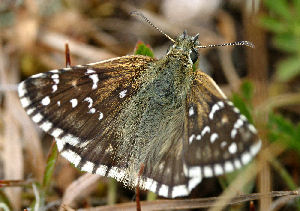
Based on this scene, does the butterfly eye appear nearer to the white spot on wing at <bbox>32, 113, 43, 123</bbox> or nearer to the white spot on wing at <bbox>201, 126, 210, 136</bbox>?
the white spot on wing at <bbox>201, 126, 210, 136</bbox>

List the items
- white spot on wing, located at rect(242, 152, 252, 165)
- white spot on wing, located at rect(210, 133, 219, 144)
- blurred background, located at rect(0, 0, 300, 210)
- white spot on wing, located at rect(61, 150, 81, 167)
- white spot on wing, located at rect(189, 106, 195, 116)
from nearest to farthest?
1. white spot on wing, located at rect(242, 152, 252, 165)
2. white spot on wing, located at rect(210, 133, 219, 144)
3. white spot on wing, located at rect(189, 106, 195, 116)
4. white spot on wing, located at rect(61, 150, 81, 167)
5. blurred background, located at rect(0, 0, 300, 210)

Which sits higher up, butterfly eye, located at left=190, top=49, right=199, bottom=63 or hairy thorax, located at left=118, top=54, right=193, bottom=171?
butterfly eye, located at left=190, top=49, right=199, bottom=63

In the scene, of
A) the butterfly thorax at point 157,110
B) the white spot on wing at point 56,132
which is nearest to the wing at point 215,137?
the butterfly thorax at point 157,110

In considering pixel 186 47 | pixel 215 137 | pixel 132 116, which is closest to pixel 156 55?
pixel 186 47

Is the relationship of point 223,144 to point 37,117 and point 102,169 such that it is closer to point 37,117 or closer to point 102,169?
point 102,169

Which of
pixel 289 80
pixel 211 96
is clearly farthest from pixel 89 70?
pixel 289 80

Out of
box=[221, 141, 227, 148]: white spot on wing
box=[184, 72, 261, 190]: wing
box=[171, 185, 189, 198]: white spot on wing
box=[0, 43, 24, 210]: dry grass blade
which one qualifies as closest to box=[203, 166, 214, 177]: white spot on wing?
Result: box=[184, 72, 261, 190]: wing

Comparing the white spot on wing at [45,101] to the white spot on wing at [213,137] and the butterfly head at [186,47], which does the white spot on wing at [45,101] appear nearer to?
the butterfly head at [186,47]
